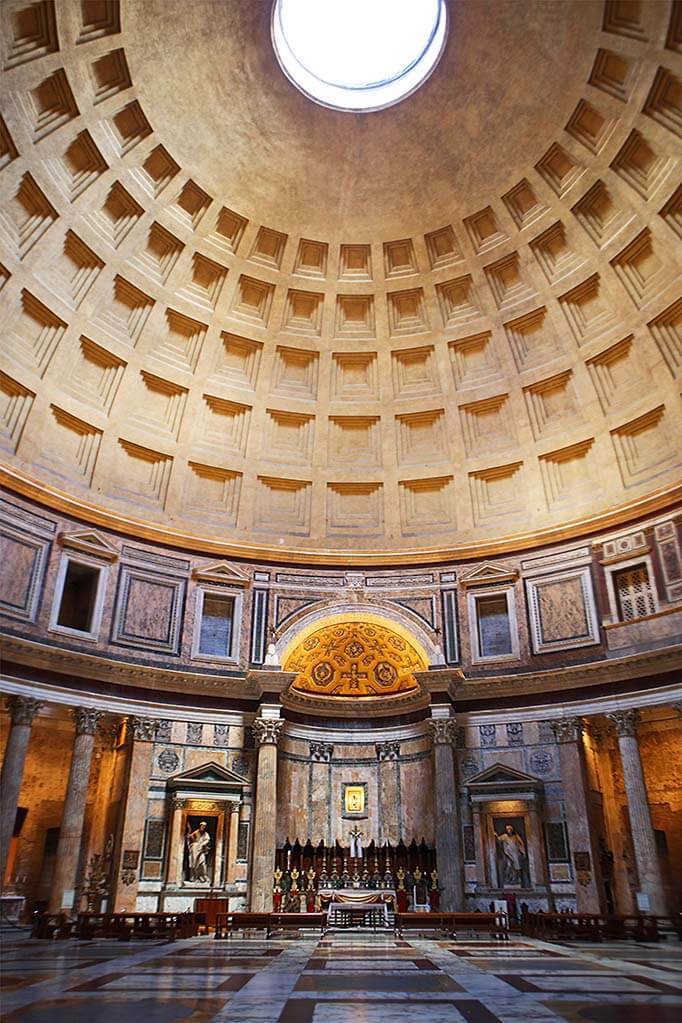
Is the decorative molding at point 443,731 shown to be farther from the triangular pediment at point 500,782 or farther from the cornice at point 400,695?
the triangular pediment at point 500,782

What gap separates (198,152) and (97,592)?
1575 cm

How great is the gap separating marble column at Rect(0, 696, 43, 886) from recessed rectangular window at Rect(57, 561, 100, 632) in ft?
10.7

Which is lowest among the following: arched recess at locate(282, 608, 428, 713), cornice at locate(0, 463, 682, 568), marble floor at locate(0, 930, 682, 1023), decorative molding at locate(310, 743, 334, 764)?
marble floor at locate(0, 930, 682, 1023)

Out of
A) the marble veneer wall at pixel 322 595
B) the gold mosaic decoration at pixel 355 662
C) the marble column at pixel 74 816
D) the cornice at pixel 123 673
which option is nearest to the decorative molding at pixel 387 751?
the gold mosaic decoration at pixel 355 662

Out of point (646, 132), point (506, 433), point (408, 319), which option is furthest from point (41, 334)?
point (646, 132)

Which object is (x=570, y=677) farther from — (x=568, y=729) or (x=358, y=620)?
(x=358, y=620)

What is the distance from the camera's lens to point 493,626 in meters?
28.3

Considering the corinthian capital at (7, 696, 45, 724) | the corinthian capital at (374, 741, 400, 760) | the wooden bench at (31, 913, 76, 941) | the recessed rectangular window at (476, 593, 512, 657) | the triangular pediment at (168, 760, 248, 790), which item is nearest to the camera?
the wooden bench at (31, 913, 76, 941)

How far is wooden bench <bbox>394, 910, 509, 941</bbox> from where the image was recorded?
19094 millimetres

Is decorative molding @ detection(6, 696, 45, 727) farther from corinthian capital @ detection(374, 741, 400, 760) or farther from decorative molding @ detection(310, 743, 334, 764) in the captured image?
corinthian capital @ detection(374, 741, 400, 760)

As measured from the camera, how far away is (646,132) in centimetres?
2416

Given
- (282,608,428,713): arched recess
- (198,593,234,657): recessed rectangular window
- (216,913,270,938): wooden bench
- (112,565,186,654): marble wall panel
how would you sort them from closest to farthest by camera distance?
(216,913,270,938): wooden bench
(112,565,186,654): marble wall panel
(198,593,234,657): recessed rectangular window
(282,608,428,713): arched recess

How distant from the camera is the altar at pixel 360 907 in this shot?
2117 cm

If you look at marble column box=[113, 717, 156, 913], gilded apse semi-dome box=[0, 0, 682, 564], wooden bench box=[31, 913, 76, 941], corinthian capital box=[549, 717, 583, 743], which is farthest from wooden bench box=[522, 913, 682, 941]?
gilded apse semi-dome box=[0, 0, 682, 564]
